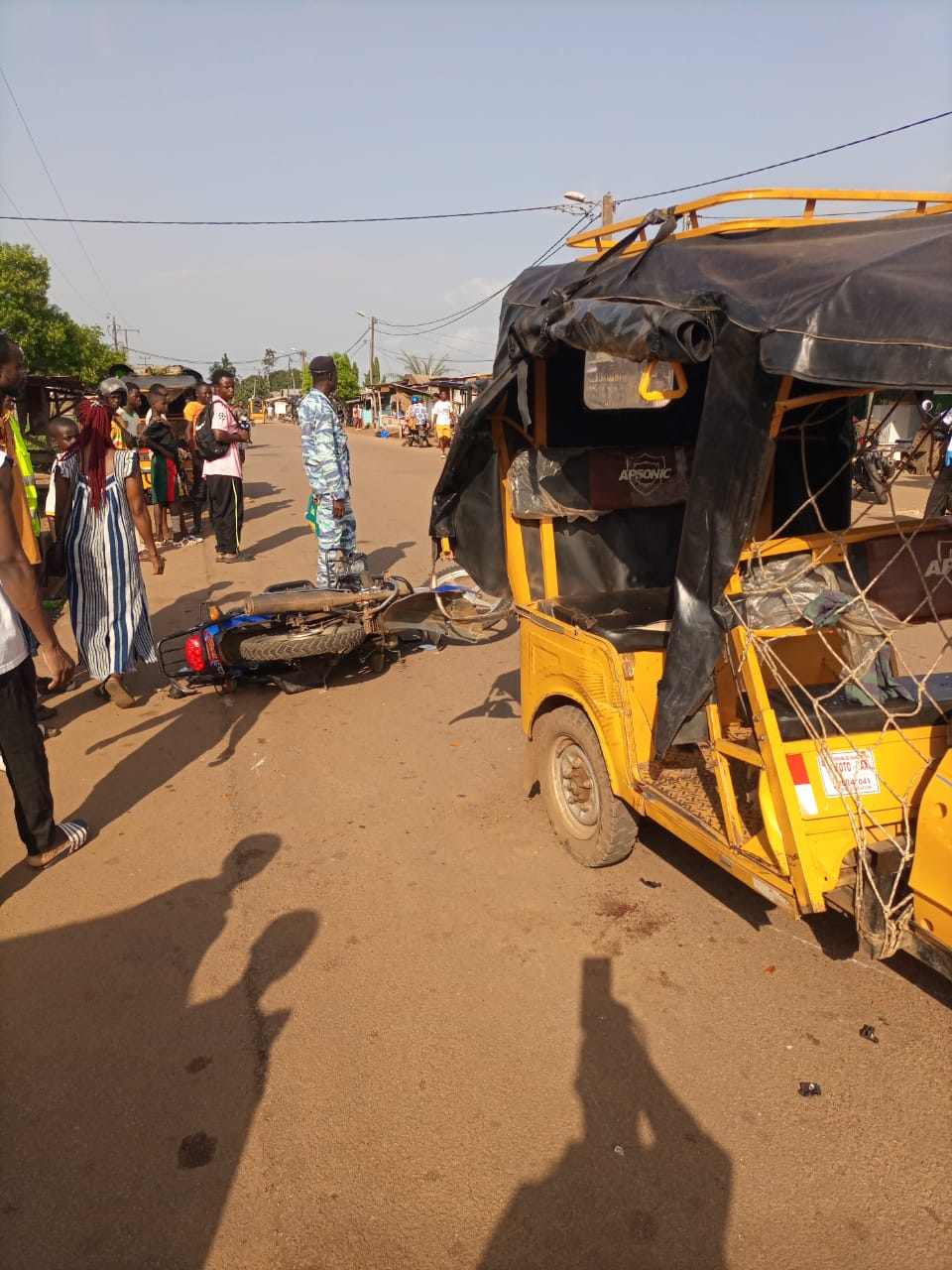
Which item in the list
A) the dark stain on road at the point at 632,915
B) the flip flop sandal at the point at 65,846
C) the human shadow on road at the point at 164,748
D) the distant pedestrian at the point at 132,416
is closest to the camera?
the dark stain on road at the point at 632,915

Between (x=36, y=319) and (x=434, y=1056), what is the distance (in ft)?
122

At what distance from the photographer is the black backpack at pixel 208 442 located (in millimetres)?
10023

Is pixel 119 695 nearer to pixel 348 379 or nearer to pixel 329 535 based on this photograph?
pixel 329 535

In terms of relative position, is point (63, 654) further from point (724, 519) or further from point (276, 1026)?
point (724, 519)

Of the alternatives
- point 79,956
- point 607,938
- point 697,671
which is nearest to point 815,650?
point 697,671

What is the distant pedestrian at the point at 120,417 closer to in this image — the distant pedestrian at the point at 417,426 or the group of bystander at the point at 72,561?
the group of bystander at the point at 72,561

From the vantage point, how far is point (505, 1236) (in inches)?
84.6

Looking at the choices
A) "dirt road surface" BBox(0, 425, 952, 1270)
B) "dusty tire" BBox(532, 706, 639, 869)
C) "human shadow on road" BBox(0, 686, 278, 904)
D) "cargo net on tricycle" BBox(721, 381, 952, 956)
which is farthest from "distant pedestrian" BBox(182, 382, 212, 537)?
"cargo net on tricycle" BBox(721, 381, 952, 956)

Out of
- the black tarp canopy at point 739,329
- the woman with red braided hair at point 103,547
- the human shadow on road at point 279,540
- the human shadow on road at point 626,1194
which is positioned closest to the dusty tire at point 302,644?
the woman with red braided hair at point 103,547

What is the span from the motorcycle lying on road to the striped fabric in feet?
1.15

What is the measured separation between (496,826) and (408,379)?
149 ft

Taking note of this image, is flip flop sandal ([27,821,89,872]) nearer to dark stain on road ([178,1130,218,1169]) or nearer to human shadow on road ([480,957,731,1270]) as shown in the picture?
dark stain on road ([178,1130,218,1169])

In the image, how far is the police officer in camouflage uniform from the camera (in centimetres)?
756

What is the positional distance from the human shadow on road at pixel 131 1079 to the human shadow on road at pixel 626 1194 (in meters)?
0.84
